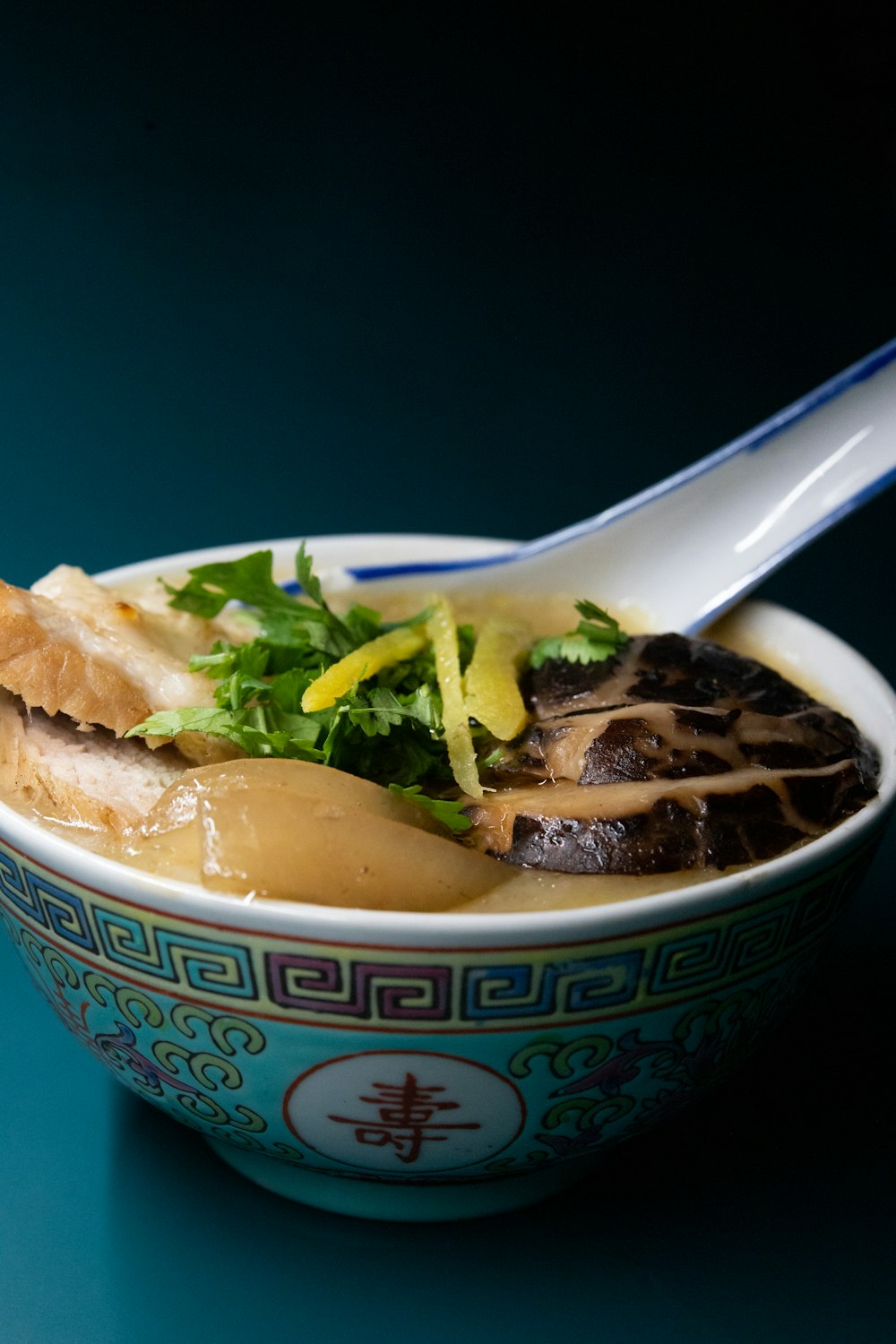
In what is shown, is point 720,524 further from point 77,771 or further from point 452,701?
point 77,771

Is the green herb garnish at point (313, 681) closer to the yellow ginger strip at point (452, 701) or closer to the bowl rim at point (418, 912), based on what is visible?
the yellow ginger strip at point (452, 701)

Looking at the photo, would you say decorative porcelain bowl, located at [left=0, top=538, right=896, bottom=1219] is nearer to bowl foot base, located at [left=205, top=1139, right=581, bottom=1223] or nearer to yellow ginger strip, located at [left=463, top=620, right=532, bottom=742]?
bowl foot base, located at [left=205, top=1139, right=581, bottom=1223]

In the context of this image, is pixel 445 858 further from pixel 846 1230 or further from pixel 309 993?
pixel 846 1230

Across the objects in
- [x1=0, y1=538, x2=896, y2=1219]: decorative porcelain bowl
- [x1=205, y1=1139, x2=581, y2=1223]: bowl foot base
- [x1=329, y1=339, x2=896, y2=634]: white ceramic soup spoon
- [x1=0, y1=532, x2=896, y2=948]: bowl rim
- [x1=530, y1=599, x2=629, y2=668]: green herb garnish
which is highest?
[x1=329, y1=339, x2=896, y2=634]: white ceramic soup spoon

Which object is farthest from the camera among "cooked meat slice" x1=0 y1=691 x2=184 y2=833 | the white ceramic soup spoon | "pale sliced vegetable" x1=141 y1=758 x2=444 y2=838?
the white ceramic soup spoon

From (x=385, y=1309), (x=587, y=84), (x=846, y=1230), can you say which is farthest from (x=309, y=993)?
(x=587, y=84)

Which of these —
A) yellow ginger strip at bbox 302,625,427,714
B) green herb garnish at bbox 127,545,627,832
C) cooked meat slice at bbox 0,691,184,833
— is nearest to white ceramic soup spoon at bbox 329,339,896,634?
green herb garnish at bbox 127,545,627,832

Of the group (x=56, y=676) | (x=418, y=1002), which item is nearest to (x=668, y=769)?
(x=418, y=1002)

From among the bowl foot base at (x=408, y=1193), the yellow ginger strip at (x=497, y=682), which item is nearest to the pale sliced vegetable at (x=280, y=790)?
the yellow ginger strip at (x=497, y=682)
